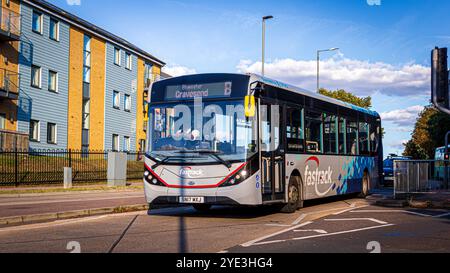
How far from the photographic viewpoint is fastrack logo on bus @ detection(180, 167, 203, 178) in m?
11.6

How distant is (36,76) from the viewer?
108 ft

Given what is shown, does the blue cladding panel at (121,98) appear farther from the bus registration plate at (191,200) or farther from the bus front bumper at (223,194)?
the bus registration plate at (191,200)

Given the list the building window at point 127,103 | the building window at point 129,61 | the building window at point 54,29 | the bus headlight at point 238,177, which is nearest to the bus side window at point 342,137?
the bus headlight at point 238,177

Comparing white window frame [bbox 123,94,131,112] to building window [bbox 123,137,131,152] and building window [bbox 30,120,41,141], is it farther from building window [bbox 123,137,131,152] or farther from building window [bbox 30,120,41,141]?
building window [bbox 30,120,41,141]

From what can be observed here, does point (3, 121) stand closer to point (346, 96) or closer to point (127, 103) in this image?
point (127, 103)

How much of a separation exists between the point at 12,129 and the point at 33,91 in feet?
10.9

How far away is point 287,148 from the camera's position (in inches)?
517

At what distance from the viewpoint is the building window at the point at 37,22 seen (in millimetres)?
32547

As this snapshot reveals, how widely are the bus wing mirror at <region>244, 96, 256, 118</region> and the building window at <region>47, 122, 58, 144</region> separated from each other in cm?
2510

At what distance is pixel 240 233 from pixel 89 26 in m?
31.0

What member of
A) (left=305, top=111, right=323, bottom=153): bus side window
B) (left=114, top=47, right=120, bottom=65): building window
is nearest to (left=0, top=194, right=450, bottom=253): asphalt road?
(left=305, top=111, right=323, bottom=153): bus side window

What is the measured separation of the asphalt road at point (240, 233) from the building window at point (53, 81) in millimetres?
23275

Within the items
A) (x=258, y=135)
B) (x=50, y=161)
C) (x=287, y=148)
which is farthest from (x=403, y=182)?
(x=50, y=161)
